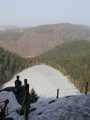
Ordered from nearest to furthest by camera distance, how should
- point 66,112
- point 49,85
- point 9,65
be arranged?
point 66,112
point 49,85
point 9,65

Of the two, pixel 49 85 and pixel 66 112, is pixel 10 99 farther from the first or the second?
pixel 49 85

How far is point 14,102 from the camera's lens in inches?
902

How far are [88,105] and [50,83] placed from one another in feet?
244

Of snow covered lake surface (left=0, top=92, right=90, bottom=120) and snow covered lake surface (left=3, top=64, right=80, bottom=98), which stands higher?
snow covered lake surface (left=0, top=92, right=90, bottom=120)

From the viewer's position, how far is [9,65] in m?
136

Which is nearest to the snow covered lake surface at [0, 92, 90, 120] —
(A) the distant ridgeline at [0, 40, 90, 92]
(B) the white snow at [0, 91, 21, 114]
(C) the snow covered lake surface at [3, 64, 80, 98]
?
(B) the white snow at [0, 91, 21, 114]

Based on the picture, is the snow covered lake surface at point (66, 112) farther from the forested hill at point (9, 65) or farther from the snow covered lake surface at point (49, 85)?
the forested hill at point (9, 65)

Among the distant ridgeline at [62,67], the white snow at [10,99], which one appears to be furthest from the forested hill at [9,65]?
the white snow at [10,99]

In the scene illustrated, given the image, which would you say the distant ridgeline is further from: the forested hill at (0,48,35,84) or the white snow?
the white snow

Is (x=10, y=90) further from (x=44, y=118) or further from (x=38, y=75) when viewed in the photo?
(x=38, y=75)

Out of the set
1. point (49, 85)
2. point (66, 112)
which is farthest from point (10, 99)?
A: point (49, 85)

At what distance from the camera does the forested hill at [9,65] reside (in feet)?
390

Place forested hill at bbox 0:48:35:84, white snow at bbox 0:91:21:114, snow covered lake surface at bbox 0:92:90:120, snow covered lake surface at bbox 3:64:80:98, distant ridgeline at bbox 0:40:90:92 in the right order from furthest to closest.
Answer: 1. forested hill at bbox 0:48:35:84
2. distant ridgeline at bbox 0:40:90:92
3. snow covered lake surface at bbox 3:64:80:98
4. white snow at bbox 0:91:21:114
5. snow covered lake surface at bbox 0:92:90:120

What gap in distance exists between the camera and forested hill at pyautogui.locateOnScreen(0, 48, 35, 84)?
118850 mm
